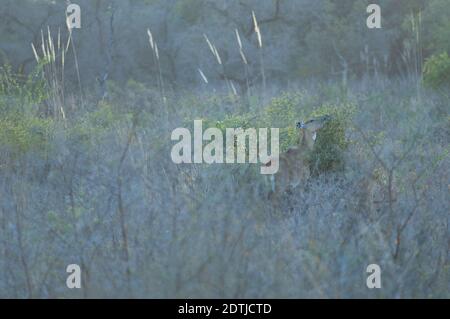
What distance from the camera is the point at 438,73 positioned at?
11297 mm

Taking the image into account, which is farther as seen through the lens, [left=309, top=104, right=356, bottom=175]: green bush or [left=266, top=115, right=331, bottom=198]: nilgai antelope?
[left=309, top=104, right=356, bottom=175]: green bush

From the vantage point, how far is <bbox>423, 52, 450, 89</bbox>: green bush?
443 inches

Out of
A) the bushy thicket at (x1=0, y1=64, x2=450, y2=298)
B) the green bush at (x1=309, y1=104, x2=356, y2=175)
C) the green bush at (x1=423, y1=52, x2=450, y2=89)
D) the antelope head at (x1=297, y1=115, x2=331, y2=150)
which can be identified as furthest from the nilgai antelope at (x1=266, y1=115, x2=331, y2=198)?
the green bush at (x1=423, y1=52, x2=450, y2=89)

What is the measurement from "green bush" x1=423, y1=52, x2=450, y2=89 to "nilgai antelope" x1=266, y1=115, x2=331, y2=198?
5040 millimetres

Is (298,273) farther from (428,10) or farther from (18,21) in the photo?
(18,21)

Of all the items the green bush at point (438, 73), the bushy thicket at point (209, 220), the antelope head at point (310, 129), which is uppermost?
the green bush at point (438, 73)

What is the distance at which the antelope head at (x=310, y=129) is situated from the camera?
6863mm

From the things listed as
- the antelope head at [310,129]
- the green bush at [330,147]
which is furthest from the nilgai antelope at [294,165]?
the green bush at [330,147]

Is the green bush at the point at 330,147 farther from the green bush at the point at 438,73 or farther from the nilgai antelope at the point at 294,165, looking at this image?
the green bush at the point at 438,73

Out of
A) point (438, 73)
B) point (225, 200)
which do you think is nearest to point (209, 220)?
point (225, 200)

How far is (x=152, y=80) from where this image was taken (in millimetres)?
16984

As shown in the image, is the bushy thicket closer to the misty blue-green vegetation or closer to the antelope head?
the misty blue-green vegetation

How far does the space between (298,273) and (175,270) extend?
781mm

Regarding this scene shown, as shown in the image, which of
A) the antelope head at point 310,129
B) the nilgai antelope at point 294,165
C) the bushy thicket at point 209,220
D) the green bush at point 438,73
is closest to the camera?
the bushy thicket at point 209,220
